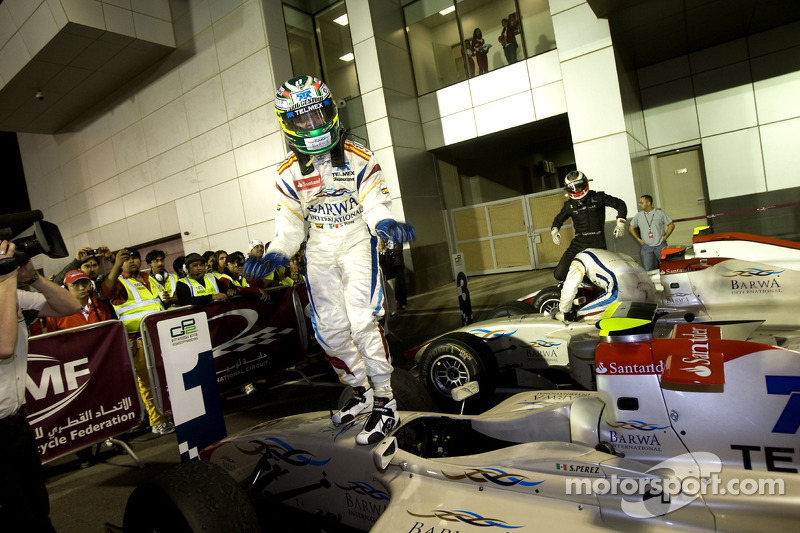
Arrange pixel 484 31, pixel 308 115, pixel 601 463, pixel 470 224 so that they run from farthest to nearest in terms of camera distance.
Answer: pixel 470 224 < pixel 484 31 < pixel 308 115 < pixel 601 463

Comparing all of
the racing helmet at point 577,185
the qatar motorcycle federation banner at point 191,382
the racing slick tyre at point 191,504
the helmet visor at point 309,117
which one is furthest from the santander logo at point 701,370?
the racing helmet at point 577,185

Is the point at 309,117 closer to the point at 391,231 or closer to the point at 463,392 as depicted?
the point at 391,231

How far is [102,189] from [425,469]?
2069cm

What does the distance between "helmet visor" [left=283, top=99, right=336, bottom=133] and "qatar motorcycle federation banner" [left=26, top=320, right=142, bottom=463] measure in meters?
3.09

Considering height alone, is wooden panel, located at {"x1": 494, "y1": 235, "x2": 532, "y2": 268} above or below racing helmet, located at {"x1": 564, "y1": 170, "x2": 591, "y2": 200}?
below

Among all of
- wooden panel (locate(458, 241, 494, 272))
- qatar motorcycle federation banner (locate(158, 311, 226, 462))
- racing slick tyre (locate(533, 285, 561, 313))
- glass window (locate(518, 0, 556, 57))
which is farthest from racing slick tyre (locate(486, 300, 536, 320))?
wooden panel (locate(458, 241, 494, 272))

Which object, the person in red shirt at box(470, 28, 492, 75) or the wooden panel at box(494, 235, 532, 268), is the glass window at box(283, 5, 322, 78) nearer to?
the person in red shirt at box(470, 28, 492, 75)

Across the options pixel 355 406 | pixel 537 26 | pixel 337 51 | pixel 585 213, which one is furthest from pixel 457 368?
pixel 337 51

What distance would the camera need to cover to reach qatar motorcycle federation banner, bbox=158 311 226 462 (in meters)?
2.86

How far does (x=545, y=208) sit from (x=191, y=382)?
12.8 meters

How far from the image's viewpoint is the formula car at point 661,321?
3.71 meters

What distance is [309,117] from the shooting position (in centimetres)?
265

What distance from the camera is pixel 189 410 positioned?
9.69 feet

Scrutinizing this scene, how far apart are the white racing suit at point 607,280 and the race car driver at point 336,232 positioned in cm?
255
